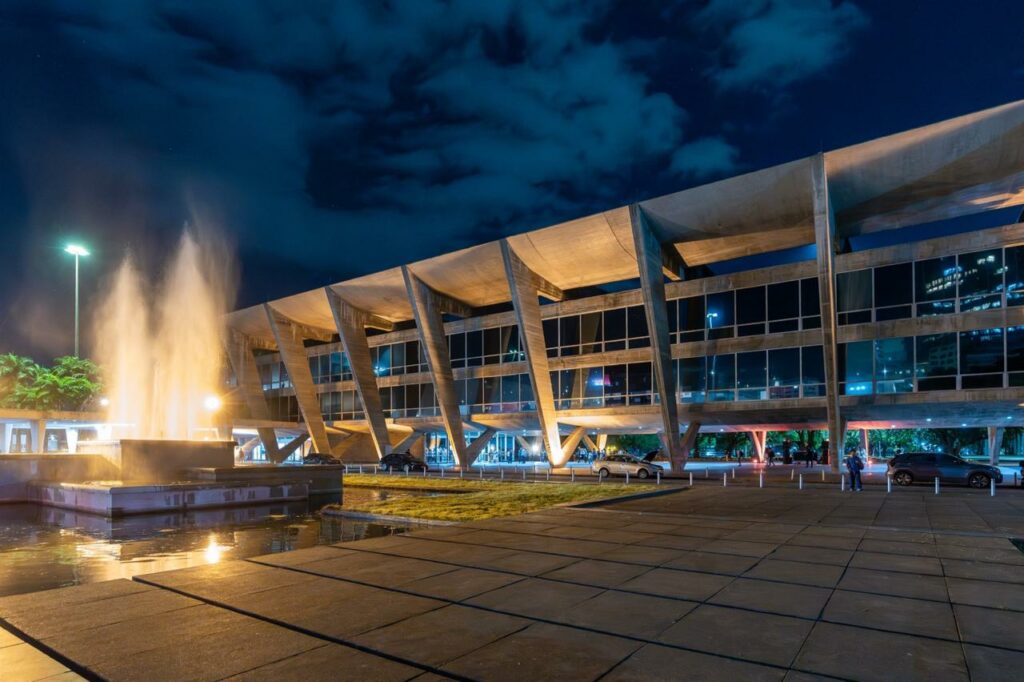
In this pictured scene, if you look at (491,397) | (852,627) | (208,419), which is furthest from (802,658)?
(208,419)

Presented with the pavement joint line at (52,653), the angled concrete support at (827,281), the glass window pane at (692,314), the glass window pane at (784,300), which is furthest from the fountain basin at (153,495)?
the glass window pane at (784,300)

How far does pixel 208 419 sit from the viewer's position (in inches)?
2452

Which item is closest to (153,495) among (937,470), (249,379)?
(937,470)

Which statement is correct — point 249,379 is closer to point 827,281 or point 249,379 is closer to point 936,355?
point 827,281

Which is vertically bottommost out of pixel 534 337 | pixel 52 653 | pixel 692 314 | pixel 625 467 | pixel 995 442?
pixel 625 467

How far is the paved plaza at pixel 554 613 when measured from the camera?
5363mm

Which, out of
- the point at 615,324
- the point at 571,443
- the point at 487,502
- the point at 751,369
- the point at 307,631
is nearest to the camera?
the point at 307,631

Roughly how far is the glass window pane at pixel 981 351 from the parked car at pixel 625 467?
15083 millimetres

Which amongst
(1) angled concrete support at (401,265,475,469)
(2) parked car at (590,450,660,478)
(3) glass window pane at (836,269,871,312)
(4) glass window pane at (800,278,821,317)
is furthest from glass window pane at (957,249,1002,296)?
(1) angled concrete support at (401,265,475,469)

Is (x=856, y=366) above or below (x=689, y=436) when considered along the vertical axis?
above

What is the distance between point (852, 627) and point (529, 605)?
124 inches

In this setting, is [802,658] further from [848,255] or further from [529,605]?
[848,255]

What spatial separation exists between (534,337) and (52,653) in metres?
36.1

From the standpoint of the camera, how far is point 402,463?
44625 millimetres
